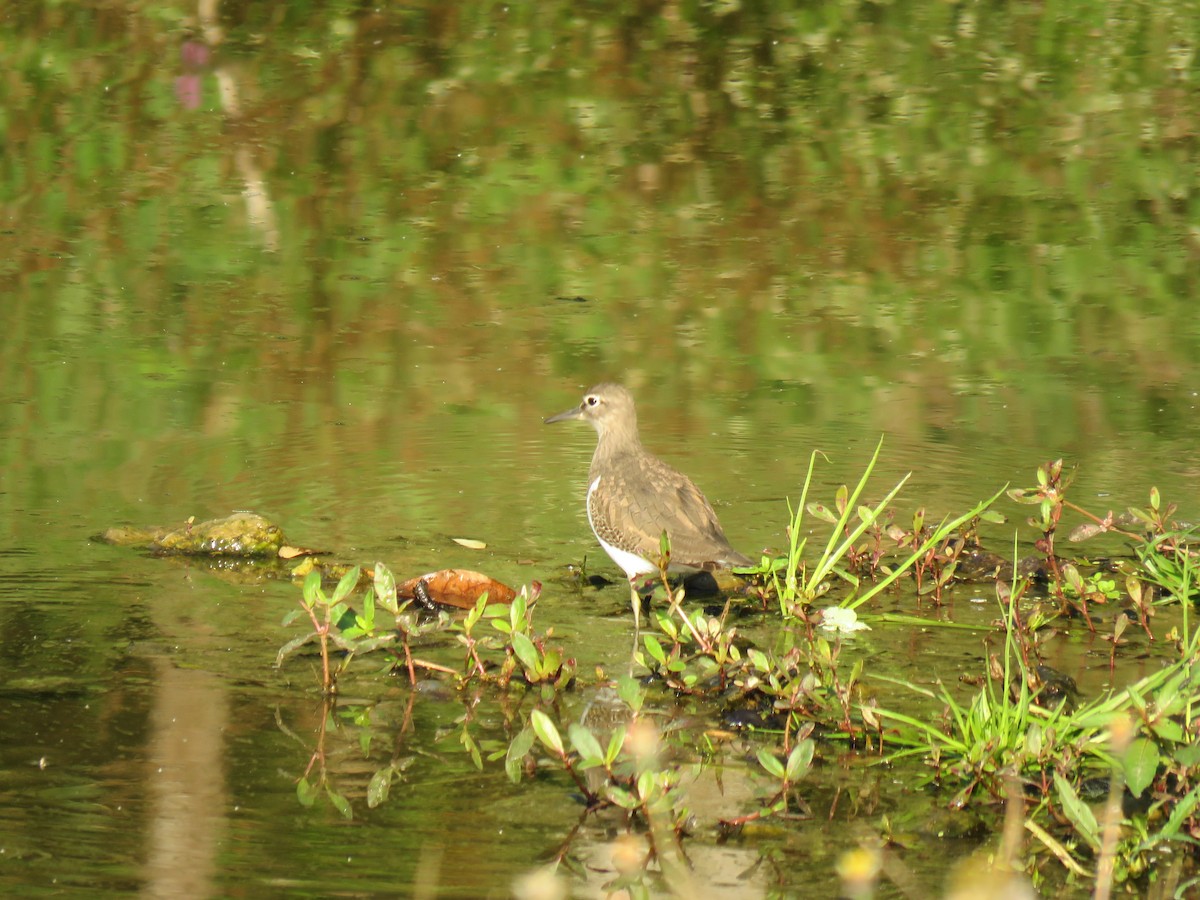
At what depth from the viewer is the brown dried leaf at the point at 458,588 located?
6.09m

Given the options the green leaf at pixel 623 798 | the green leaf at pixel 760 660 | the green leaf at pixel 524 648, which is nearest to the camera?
the green leaf at pixel 623 798

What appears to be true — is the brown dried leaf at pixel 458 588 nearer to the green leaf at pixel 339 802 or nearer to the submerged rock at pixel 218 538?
the submerged rock at pixel 218 538

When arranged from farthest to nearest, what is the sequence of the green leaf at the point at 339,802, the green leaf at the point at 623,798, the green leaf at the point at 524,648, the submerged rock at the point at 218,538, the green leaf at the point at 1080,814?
the submerged rock at the point at 218,538
the green leaf at the point at 524,648
the green leaf at the point at 339,802
the green leaf at the point at 623,798
the green leaf at the point at 1080,814

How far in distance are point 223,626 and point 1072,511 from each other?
11.1 feet

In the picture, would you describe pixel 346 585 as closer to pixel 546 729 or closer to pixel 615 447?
pixel 546 729

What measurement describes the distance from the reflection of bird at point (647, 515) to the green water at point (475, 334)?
22 centimetres

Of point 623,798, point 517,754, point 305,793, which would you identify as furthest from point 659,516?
point 623,798

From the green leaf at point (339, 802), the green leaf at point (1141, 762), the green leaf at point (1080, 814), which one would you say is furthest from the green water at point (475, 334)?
the green leaf at point (1141, 762)

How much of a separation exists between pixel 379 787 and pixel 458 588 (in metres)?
1.50

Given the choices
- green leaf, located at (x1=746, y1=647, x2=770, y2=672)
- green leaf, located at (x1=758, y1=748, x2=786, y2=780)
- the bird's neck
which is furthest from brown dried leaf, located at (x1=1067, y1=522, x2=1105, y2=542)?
green leaf, located at (x1=758, y1=748, x2=786, y2=780)

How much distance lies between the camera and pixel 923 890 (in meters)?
4.12

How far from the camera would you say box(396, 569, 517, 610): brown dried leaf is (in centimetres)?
609

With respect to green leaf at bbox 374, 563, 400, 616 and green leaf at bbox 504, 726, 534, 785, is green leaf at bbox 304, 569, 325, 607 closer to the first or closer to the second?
green leaf at bbox 374, 563, 400, 616

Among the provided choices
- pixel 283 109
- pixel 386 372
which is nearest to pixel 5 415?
pixel 386 372
